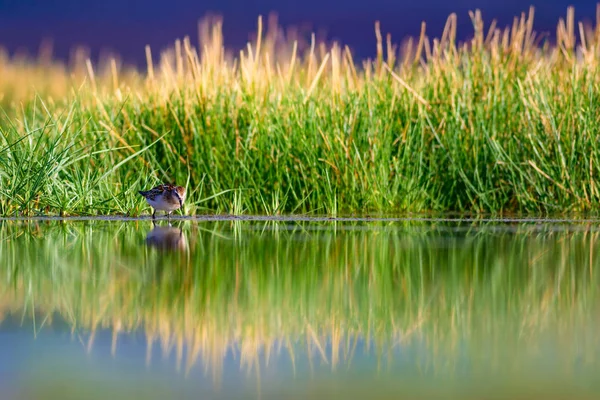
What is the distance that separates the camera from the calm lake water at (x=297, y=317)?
7.98 feet

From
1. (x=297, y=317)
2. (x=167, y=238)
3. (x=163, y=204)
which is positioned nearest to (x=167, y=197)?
(x=163, y=204)

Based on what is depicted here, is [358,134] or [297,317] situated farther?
[358,134]

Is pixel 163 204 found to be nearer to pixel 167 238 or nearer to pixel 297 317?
pixel 167 238

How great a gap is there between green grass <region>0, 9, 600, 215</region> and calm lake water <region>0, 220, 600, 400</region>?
241 centimetres

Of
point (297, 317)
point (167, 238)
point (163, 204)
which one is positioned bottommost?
point (297, 317)

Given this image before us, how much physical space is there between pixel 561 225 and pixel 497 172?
159cm

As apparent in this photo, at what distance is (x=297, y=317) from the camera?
334 centimetres

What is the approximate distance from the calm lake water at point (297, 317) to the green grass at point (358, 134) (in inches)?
94.9

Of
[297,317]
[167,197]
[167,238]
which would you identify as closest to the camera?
[297,317]

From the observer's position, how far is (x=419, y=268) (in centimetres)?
478

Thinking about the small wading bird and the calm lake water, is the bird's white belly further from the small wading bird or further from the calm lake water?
the calm lake water

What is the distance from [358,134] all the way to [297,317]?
566 centimetres

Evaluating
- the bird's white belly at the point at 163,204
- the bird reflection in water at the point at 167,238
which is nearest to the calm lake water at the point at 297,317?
the bird reflection in water at the point at 167,238

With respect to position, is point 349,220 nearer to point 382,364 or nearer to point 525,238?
point 525,238
